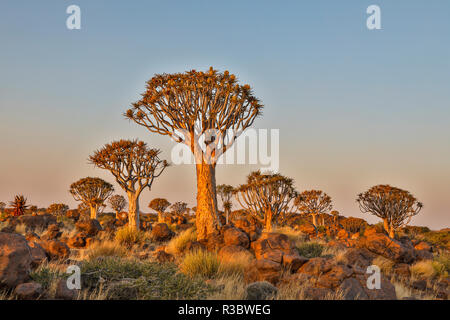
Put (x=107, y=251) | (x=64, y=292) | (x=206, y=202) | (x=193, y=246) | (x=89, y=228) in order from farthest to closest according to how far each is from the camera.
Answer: (x=89, y=228), (x=206, y=202), (x=107, y=251), (x=193, y=246), (x=64, y=292)

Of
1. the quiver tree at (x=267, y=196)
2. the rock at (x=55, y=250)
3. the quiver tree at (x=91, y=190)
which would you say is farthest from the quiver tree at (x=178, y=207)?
the rock at (x=55, y=250)

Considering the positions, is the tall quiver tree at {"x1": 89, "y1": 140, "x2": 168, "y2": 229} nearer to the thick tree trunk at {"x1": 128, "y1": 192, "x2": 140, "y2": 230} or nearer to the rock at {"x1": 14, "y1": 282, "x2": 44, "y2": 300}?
the thick tree trunk at {"x1": 128, "y1": 192, "x2": 140, "y2": 230}

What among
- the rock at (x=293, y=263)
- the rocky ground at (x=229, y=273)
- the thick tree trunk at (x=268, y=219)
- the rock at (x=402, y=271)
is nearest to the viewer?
the rocky ground at (x=229, y=273)

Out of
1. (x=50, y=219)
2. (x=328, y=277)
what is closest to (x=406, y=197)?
(x=328, y=277)

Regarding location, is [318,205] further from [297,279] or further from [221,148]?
[297,279]

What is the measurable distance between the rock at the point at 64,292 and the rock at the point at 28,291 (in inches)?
10.5

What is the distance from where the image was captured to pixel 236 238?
429 inches

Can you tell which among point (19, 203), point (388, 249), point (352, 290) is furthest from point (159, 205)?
point (352, 290)

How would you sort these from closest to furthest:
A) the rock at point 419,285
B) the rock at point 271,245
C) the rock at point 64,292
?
the rock at point 64,292
the rock at point 419,285
the rock at point 271,245

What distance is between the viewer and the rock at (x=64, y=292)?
5.14 metres

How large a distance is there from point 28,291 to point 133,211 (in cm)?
1402

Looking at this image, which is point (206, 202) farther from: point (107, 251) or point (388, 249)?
point (388, 249)

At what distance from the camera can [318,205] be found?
33.1 meters

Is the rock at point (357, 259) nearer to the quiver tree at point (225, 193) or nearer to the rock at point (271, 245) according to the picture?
the rock at point (271, 245)
